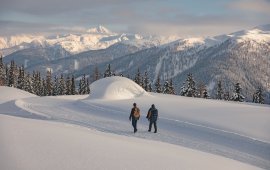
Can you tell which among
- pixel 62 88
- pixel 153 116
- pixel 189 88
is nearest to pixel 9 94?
pixel 189 88

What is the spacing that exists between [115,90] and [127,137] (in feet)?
78.1

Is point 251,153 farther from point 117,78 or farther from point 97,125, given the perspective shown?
point 117,78

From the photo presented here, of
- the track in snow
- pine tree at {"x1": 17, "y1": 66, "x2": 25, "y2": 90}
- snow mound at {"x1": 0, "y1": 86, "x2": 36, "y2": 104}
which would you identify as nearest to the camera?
the track in snow

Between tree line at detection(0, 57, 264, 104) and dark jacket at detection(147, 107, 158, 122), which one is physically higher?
tree line at detection(0, 57, 264, 104)

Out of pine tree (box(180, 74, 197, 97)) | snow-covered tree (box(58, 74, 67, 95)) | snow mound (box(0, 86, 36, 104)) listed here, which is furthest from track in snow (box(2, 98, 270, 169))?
snow-covered tree (box(58, 74, 67, 95))

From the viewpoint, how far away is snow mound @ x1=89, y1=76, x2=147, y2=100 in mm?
47281

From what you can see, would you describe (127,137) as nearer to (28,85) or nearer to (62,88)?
(62,88)

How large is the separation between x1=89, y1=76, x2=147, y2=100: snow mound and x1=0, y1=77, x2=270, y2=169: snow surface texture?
8.1 inches

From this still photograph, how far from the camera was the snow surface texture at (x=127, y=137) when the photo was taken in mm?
15352

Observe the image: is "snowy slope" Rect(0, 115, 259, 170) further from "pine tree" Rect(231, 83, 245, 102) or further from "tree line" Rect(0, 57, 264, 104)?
"tree line" Rect(0, 57, 264, 104)

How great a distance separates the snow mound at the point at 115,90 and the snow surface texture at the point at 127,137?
0.21 metres

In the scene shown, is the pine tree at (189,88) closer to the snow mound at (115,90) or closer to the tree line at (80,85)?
the tree line at (80,85)

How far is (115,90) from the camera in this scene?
47812 millimetres

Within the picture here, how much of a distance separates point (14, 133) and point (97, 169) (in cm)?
581
